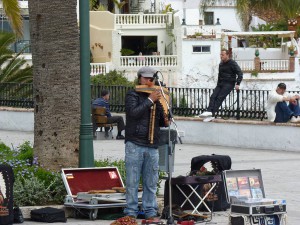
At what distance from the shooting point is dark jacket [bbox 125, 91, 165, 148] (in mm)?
11737

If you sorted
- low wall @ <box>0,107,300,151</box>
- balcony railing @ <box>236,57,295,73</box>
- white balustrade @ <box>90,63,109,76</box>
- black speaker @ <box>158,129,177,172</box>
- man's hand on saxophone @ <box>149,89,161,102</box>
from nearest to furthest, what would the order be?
man's hand on saxophone @ <box>149,89,161,102</box> < black speaker @ <box>158,129,177,172</box> < low wall @ <box>0,107,300,151</box> < white balustrade @ <box>90,63,109,76</box> < balcony railing @ <box>236,57,295,73</box>

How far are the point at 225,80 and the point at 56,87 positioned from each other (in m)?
9.33

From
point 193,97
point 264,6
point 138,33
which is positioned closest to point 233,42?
point 264,6

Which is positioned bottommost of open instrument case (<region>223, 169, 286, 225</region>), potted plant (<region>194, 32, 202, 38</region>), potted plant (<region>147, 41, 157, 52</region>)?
open instrument case (<region>223, 169, 286, 225</region>)

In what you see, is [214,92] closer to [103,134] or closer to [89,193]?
[103,134]

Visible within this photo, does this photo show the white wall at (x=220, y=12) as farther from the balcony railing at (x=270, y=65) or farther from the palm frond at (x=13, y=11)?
the palm frond at (x=13, y=11)

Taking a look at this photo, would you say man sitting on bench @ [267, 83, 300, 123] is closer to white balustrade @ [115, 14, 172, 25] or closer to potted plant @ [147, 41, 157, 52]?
white balustrade @ [115, 14, 172, 25]

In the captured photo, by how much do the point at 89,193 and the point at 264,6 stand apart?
53753 mm

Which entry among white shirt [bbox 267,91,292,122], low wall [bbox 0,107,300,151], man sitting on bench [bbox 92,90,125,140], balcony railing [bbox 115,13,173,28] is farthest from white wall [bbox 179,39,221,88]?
white shirt [bbox 267,91,292,122]

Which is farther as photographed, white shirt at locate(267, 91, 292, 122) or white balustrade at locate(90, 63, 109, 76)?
white balustrade at locate(90, 63, 109, 76)

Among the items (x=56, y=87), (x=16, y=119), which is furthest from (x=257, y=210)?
(x=16, y=119)

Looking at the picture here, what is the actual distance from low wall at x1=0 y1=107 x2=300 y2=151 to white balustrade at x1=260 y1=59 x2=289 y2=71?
35229 mm

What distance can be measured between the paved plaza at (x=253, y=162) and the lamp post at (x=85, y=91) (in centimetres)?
116

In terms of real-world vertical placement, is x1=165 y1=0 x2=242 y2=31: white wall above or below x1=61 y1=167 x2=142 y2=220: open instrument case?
above
